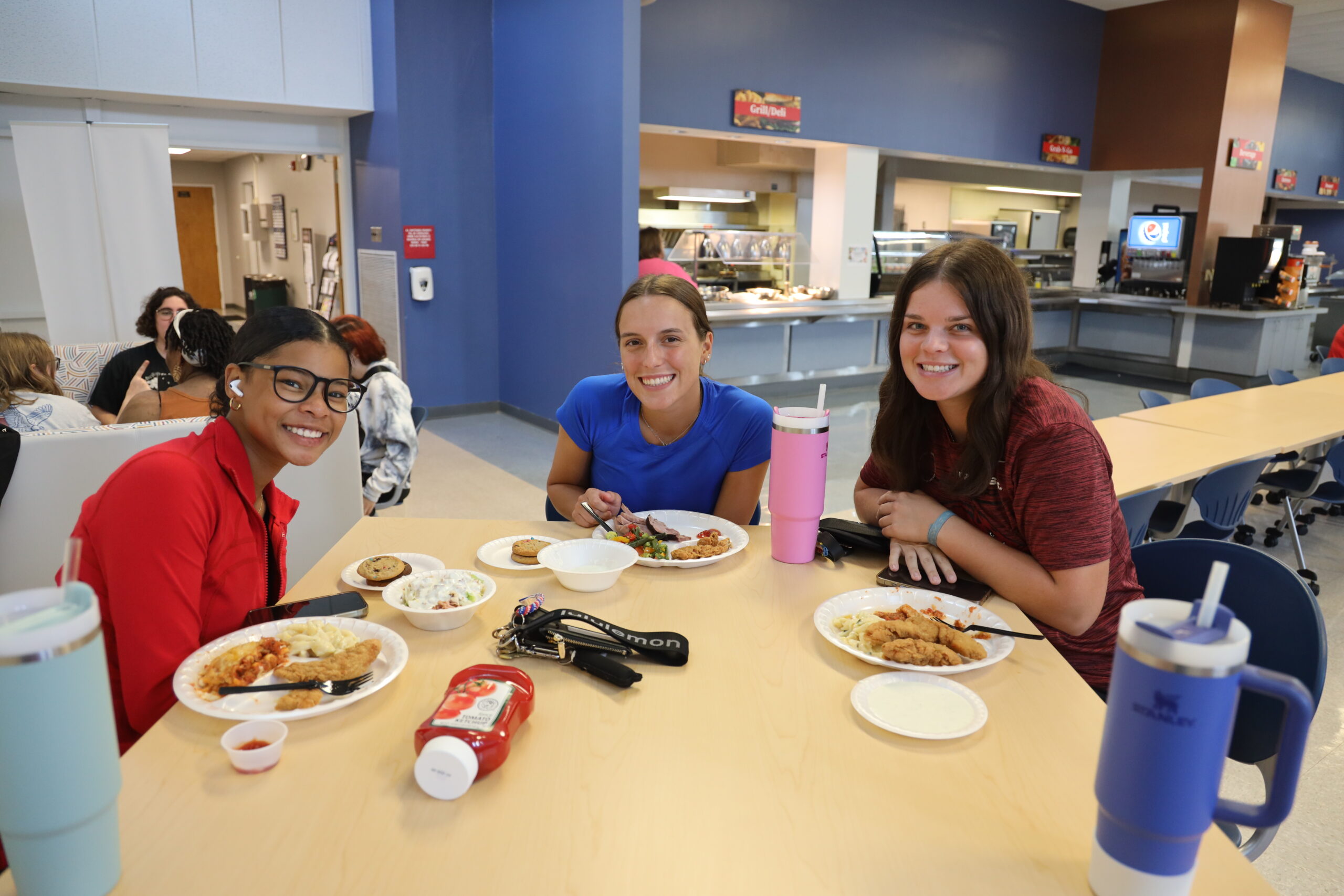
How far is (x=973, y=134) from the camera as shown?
8.57 meters

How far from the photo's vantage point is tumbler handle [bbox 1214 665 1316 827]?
73cm

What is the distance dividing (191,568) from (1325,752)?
3174 mm

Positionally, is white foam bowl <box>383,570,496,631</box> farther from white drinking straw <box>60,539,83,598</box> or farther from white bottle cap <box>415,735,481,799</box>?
white drinking straw <box>60,539,83,598</box>

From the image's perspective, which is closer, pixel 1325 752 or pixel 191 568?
pixel 191 568

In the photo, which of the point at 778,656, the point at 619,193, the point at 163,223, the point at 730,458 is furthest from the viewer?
the point at 163,223

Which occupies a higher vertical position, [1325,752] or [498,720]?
[498,720]

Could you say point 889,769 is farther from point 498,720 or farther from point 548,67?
point 548,67

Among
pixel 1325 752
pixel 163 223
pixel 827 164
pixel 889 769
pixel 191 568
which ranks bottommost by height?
pixel 1325 752

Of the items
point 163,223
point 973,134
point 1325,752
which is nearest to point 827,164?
point 973,134

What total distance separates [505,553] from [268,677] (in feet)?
1.99

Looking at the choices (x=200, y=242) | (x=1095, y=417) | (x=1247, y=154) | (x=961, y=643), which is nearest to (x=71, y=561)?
(x=961, y=643)

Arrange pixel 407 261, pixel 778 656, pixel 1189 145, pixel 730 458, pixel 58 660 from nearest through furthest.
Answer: pixel 58 660 < pixel 778 656 < pixel 730 458 < pixel 407 261 < pixel 1189 145

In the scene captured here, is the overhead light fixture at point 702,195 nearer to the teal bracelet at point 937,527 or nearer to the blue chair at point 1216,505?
the blue chair at point 1216,505

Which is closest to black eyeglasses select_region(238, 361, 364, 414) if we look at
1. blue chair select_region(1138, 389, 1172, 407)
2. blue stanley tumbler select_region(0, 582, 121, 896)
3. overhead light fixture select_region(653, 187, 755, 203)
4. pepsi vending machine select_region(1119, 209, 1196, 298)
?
blue stanley tumbler select_region(0, 582, 121, 896)
